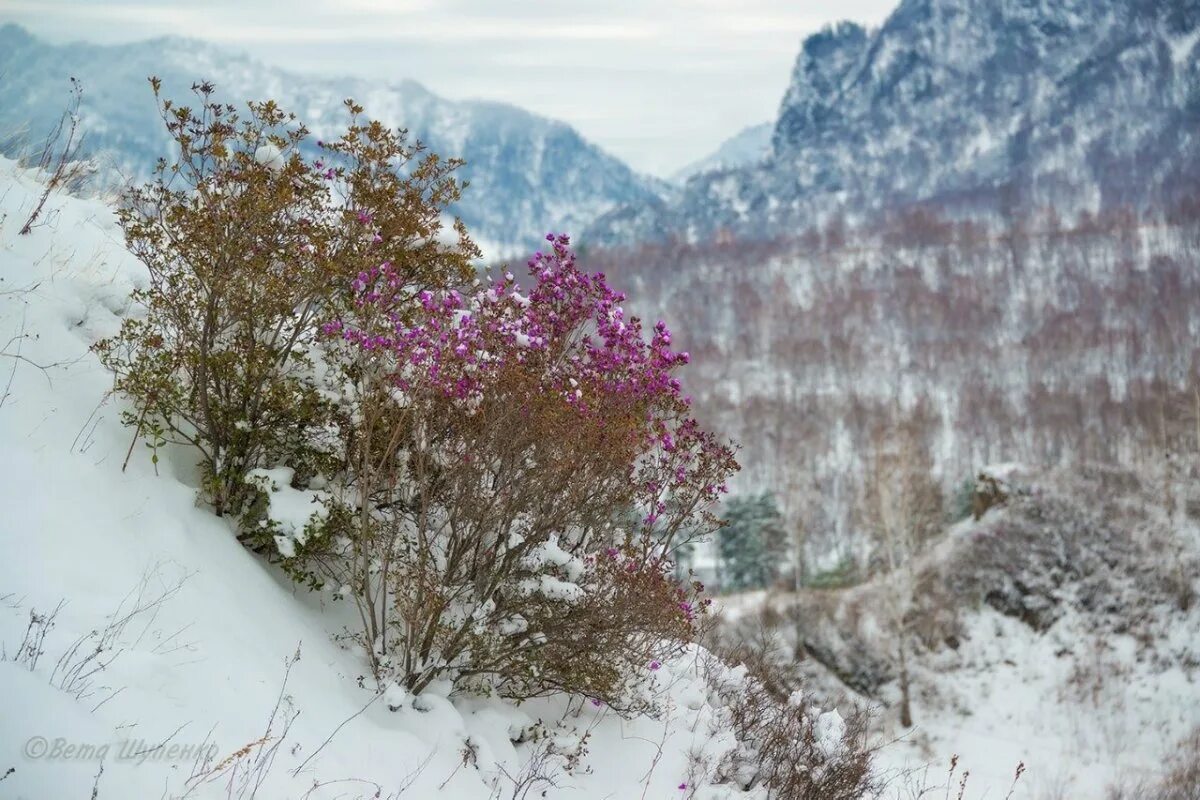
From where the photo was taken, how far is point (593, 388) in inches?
238

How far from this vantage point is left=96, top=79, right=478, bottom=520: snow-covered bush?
17.9 ft

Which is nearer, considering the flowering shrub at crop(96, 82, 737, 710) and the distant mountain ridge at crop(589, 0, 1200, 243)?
the flowering shrub at crop(96, 82, 737, 710)

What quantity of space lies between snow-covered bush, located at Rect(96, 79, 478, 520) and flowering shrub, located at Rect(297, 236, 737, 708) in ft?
0.98

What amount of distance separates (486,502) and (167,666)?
187cm

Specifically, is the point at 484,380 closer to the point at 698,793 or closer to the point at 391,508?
the point at 391,508

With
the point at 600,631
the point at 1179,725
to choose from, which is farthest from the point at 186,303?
the point at 1179,725

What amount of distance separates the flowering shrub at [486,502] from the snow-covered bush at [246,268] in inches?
11.7

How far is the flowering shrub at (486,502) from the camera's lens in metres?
5.32

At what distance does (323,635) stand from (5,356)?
2.65 metres

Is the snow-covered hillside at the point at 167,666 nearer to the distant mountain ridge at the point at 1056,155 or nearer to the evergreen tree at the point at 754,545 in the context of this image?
the evergreen tree at the point at 754,545

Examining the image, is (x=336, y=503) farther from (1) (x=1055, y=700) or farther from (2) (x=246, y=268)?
(1) (x=1055, y=700)

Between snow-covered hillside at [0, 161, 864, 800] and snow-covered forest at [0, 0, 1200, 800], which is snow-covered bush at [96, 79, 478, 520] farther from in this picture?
snow-covered hillside at [0, 161, 864, 800]

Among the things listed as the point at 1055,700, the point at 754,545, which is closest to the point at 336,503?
the point at 1055,700

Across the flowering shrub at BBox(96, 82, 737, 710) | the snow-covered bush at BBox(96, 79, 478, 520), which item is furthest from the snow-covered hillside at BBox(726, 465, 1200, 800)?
the snow-covered bush at BBox(96, 79, 478, 520)
